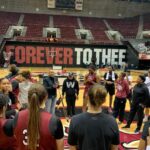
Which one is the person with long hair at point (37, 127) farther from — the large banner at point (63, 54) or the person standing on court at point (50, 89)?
the large banner at point (63, 54)

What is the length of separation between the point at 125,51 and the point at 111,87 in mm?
22114

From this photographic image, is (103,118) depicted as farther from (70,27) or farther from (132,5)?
(132,5)

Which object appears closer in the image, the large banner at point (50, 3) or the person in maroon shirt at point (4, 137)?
the person in maroon shirt at point (4, 137)

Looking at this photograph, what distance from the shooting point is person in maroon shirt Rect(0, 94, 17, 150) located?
3562 mm

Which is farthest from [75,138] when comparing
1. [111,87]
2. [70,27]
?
[70,27]

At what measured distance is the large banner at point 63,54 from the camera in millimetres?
31250

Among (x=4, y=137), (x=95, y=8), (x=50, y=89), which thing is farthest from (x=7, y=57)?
(x=4, y=137)

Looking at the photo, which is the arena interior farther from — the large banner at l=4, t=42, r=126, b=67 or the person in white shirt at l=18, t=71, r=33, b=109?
the person in white shirt at l=18, t=71, r=33, b=109

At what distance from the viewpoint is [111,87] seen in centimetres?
1149

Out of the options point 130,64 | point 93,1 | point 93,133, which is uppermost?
point 93,1

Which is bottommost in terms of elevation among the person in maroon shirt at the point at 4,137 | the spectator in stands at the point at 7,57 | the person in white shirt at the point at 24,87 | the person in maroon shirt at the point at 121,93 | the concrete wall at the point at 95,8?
the spectator in stands at the point at 7,57

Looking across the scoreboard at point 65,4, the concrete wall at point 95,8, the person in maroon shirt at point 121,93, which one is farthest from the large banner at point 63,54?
the person in maroon shirt at point 121,93

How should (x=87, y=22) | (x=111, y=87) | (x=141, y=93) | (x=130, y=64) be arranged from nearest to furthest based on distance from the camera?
1. (x=141, y=93)
2. (x=111, y=87)
3. (x=130, y=64)
4. (x=87, y=22)

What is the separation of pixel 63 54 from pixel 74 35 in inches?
252
